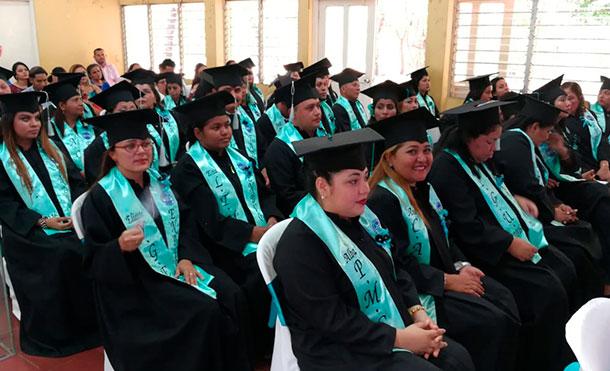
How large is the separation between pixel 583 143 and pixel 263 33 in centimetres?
747

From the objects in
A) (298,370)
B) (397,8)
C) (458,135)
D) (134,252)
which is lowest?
(298,370)

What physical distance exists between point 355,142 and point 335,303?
1.97 feet

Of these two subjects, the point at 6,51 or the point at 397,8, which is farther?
the point at 6,51

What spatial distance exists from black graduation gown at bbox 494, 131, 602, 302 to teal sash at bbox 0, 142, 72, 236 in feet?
9.65

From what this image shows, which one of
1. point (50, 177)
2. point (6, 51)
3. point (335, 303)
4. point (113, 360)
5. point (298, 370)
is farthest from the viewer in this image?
point (6, 51)

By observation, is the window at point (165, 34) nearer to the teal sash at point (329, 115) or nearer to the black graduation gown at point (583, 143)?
the teal sash at point (329, 115)

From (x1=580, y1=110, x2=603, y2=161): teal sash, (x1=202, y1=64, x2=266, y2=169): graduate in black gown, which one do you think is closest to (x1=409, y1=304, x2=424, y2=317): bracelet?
(x1=202, y1=64, x2=266, y2=169): graduate in black gown

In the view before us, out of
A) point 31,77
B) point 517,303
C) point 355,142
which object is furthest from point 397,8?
point 355,142

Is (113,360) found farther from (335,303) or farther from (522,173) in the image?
(522,173)

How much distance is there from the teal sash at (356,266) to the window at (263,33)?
29.2 ft

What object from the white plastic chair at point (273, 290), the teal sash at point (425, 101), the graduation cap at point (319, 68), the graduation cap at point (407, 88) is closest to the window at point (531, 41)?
the teal sash at point (425, 101)

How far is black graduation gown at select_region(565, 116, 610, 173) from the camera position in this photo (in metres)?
5.16

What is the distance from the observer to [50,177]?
342 centimetres

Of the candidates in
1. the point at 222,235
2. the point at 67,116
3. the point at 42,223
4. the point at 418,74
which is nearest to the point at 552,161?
the point at 222,235
